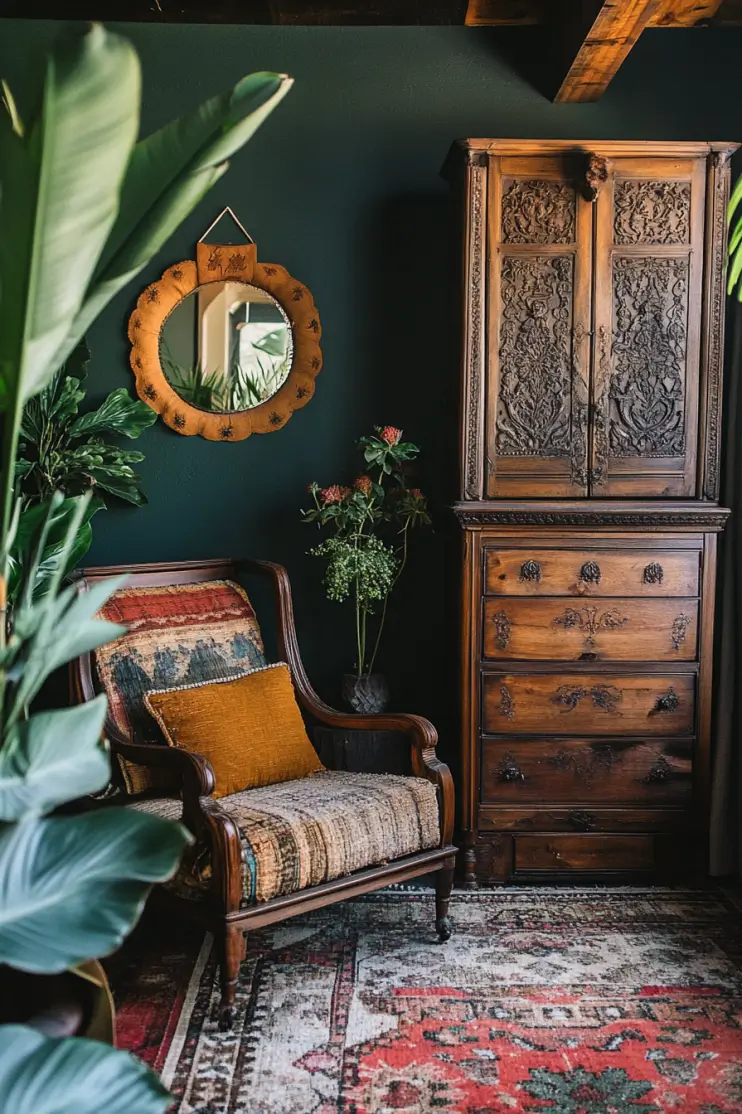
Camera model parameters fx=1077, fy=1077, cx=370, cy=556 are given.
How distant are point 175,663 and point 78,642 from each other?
75.0 inches

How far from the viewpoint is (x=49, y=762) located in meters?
1.28

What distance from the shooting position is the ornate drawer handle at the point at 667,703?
3438 millimetres

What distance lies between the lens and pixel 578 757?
3436mm

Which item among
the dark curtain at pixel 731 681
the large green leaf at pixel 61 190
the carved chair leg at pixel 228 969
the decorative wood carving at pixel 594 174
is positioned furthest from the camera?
→ the dark curtain at pixel 731 681

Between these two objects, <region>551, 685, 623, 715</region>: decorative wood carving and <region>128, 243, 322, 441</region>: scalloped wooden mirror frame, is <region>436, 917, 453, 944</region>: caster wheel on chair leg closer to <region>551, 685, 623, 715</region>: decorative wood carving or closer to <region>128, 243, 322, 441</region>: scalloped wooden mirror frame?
<region>551, 685, 623, 715</region>: decorative wood carving

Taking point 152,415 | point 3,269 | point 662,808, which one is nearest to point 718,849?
point 662,808

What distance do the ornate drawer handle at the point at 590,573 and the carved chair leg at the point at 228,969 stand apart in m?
1.55

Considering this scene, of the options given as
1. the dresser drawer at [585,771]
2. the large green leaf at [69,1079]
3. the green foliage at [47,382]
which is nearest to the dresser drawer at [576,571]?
→ the dresser drawer at [585,771]

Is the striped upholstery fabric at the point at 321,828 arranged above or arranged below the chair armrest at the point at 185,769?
below

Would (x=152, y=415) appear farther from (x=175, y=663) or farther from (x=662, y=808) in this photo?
(x=662, y=808)

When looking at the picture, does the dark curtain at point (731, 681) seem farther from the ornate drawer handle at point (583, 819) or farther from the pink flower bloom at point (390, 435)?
the pink flower bloom at point (390, 435)

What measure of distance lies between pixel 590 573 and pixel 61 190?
252 cm

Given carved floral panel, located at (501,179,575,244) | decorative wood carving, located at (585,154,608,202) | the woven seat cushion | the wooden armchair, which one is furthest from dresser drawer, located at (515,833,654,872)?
decorative wood carving, located at (585,154,608,202)

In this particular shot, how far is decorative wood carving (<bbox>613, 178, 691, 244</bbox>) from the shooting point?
11.1 ft
